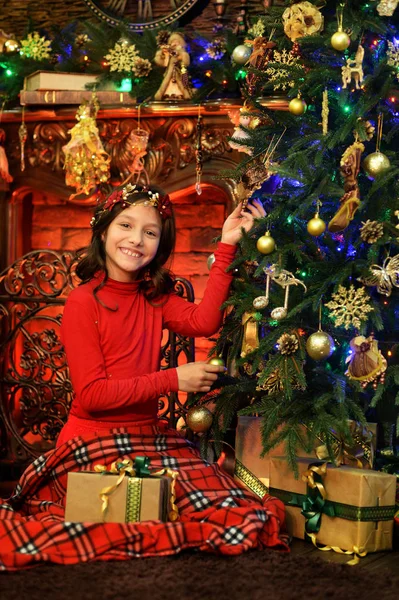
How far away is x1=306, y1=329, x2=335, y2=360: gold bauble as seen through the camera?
273 centimetres

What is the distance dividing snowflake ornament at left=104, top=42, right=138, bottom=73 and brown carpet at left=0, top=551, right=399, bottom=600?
2.26 metres

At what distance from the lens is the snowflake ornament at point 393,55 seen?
2.83m

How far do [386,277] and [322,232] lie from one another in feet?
0.86

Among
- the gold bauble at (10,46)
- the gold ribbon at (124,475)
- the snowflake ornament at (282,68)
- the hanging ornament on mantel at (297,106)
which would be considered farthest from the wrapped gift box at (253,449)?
the gold bauble at (10,46)

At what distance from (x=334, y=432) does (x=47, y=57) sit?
91.5 inches

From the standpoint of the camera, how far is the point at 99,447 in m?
2.91

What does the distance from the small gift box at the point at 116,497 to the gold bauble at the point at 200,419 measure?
1.50 feet

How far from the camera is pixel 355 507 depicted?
2775 millimetres

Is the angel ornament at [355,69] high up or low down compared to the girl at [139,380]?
up

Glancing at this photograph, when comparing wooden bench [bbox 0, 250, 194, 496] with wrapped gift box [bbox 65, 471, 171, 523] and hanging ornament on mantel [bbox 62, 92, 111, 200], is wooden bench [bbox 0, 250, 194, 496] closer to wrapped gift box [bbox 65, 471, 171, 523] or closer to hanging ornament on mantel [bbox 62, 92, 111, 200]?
hanging ornament on mantel [bbox 62, 92, 111, 200]

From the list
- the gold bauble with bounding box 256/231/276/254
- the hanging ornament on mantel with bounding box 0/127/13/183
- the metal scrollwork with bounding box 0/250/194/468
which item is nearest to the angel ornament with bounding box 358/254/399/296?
the gold bauble with bounding box 256/231/276/254

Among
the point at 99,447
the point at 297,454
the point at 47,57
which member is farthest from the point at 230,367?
the point at 47,57

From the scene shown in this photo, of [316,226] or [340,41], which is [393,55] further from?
[316,226]

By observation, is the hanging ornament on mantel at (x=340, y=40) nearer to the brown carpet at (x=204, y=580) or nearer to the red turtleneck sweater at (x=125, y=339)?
the red turtleneck sweater at (x=125, y=339)
